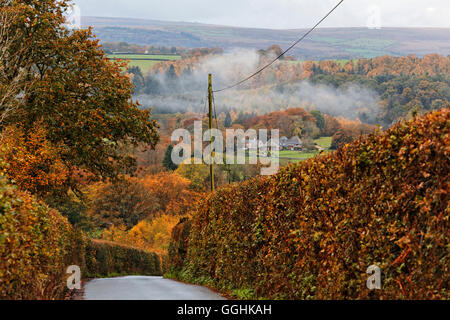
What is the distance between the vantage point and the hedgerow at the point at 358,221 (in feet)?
18.4

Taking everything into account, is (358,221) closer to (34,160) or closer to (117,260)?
(34,160)

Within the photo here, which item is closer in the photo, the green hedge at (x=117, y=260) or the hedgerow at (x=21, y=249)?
the hedgerow at (x=21, y=249)

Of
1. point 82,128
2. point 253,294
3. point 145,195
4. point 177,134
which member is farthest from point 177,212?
point 253,294

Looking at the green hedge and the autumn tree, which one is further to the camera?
the green hedge

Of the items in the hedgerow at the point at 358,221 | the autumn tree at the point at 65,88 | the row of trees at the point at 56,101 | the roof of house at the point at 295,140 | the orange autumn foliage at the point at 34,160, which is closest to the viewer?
the hedgerow at the point at 358,221

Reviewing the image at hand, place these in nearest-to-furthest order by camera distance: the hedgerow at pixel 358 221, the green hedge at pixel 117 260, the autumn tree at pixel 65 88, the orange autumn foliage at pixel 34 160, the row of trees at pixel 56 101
A: the hedgerow at pixel 358 221, the orange autumn foliage at pixel 34 160, the row of trees at pixel 56 101, the autumn tree at pixel 65 88, the green hedge at pixel 117 260

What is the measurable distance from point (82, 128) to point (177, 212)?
2107 inches

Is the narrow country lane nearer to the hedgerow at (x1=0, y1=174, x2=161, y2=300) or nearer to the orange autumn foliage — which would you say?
the hedgerow at (x1=0, y1=174, x2=161, y2=300)

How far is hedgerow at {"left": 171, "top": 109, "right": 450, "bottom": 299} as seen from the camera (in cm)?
562

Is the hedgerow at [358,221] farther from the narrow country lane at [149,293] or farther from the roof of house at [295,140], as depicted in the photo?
the roof of house at [295,140]

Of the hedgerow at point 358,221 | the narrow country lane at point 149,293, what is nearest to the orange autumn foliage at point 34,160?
the narrow country lane at point 149,293

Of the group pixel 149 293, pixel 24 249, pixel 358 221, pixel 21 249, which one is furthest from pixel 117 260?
pixel 358 221

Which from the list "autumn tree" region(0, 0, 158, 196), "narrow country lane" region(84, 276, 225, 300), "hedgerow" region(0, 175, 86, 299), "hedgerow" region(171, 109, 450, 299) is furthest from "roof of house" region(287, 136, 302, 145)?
"hedgerow" region(0, 175, 86, 299)
